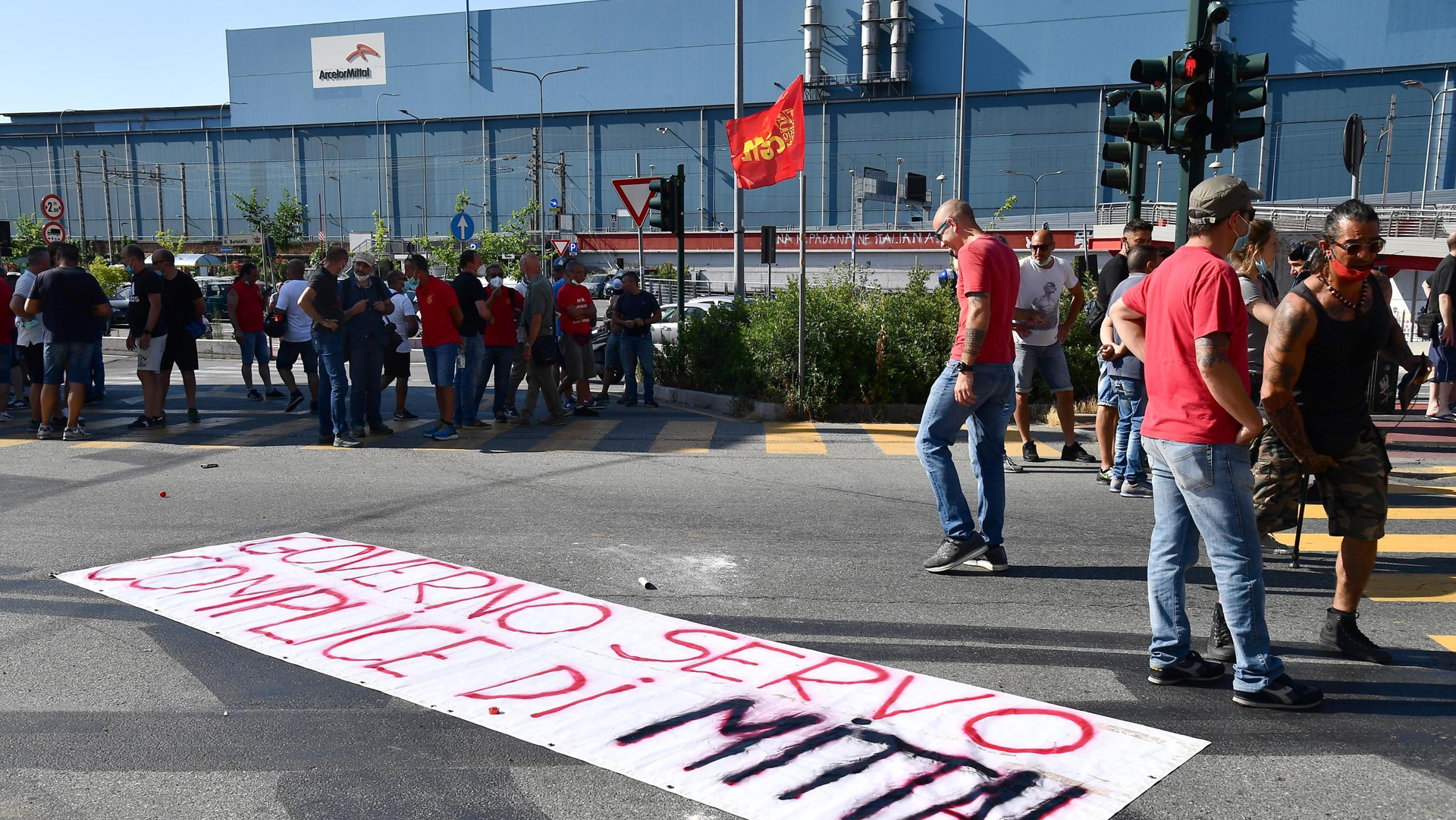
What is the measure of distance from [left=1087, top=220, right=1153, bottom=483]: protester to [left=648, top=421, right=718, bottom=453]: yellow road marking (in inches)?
143

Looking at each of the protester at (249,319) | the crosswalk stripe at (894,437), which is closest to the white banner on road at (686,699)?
the crosswalk stripe at (894,437)

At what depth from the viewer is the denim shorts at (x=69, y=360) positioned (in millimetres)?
10781

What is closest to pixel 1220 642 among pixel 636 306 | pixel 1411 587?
pixel 1411 587

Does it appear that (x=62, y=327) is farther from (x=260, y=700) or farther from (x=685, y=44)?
(x=685, y=44)

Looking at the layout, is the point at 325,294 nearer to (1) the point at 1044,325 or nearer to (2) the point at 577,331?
(2) the point at 577,331

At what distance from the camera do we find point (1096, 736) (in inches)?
147

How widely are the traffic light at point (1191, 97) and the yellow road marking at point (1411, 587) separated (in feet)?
16.8

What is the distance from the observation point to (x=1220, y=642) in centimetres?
449

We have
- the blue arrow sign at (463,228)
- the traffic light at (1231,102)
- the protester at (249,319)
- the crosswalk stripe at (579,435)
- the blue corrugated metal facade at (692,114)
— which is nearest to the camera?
the traffic light at (1231,102)

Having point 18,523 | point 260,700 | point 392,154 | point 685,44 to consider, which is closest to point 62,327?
point 18,523

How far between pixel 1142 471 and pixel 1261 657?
4.40 m

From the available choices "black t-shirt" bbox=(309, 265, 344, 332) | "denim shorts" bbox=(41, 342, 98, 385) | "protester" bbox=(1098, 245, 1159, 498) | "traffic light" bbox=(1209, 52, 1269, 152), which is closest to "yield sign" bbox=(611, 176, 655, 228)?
"black t-shirt" bbox=(309, 265, 344, 332)

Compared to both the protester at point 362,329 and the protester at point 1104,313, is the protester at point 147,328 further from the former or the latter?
the protester at point 1104,313

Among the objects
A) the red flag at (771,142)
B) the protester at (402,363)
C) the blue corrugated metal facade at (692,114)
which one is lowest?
the protester at (402,363)
